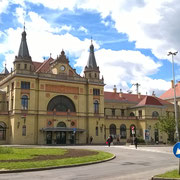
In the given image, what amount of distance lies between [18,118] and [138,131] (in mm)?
31193

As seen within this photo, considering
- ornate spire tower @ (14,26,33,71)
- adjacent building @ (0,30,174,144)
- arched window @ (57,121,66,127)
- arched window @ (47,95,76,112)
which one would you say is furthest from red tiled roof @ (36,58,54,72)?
arched window @ (57,121,66,127)

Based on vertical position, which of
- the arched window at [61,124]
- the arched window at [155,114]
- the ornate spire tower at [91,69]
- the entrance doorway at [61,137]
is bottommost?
the entrance doorway at [61,137]

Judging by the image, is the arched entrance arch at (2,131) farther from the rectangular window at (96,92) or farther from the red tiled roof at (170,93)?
the red tiled roof at (170,93)

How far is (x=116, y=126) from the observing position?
217 ft

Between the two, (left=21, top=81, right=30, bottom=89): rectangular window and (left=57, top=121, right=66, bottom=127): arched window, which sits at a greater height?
(left=21, top=81, right=30, bottom=89): rectangular window

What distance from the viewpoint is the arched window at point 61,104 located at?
183 ft

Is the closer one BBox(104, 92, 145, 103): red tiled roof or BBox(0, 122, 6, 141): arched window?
BBox(0, 122, 6, 141): arched window

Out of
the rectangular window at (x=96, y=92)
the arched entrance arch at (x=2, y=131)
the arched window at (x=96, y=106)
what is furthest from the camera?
the rectangular window at (x=96, y=92)

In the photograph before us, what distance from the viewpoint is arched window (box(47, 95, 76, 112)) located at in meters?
55.7

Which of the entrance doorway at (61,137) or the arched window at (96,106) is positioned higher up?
the arched window at (96,106)

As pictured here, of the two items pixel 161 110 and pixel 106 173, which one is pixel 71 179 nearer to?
pixel 106 173

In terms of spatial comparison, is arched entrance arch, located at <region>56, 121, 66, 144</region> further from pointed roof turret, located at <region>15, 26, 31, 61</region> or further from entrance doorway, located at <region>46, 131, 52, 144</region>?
pointed roof turret, located at <region>15, 26, 31, 61</region>

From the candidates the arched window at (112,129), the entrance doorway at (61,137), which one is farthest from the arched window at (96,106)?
the entrance doorway at (61,137)

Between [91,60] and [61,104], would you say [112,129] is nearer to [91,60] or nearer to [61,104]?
[61,104]
